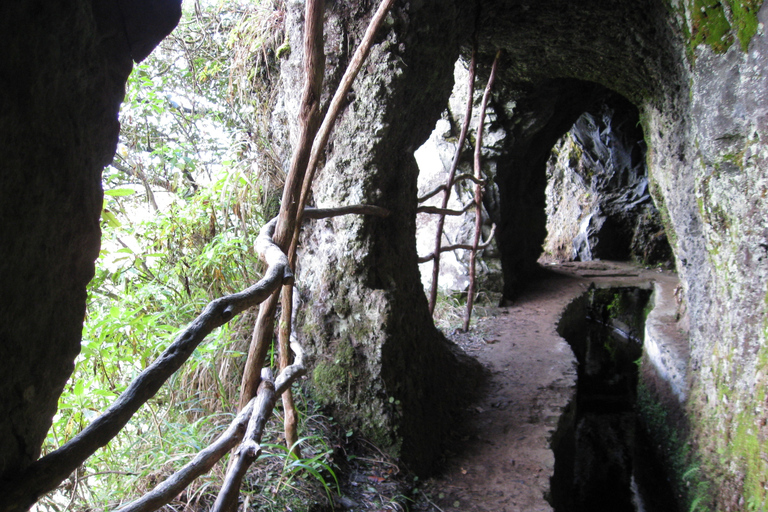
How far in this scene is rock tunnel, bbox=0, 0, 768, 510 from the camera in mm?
740

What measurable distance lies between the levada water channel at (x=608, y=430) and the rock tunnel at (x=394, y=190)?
35.1 inches

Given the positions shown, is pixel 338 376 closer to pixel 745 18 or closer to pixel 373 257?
pixel 373 257

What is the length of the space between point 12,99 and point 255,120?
2.87 m

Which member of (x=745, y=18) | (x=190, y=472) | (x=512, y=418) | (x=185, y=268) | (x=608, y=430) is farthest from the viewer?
(x=608, y=430)

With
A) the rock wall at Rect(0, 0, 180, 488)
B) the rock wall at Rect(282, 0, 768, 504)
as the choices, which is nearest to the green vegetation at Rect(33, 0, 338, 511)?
the rock wall at Rect(282, 0, 768, 504)

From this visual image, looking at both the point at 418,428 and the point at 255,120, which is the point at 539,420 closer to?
the point at 418,428

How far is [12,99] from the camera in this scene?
678 millimetres

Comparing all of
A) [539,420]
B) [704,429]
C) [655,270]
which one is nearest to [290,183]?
[539,420]

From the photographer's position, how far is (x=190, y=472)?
109 cm

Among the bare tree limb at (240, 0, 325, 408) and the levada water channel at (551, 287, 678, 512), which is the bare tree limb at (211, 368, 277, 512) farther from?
the levada water channel at (551, 287, 678, 512)

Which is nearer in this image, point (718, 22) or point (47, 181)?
point (47, 181)

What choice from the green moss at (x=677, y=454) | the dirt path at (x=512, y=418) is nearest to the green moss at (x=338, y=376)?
the dirt path at (x=512, y=418)

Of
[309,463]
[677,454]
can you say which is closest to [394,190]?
[309,463]

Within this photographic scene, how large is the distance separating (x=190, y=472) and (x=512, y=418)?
2.65 m
